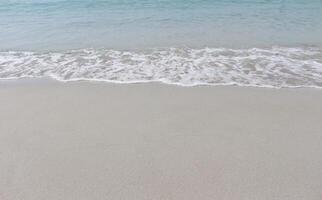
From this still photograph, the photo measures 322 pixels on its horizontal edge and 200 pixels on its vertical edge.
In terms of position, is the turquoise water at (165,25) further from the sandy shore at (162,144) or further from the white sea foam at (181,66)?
the sandy shore at (162,144)

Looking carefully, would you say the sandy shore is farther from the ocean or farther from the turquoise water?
the turquoise water

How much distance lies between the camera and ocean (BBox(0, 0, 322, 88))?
18.6 ft

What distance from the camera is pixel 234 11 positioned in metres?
12.2

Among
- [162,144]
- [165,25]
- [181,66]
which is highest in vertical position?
[165,25]

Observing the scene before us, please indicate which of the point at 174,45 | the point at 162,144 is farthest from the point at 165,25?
the point at 162,144

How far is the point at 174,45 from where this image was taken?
7754 millimetres

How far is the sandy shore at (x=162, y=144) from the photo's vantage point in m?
2.76

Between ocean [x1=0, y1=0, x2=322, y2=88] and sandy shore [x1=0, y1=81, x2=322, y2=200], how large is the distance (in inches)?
31.1

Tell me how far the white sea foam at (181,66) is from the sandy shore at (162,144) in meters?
0.48

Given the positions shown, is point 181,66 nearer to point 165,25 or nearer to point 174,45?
point 174,45

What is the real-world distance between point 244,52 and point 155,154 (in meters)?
4.48

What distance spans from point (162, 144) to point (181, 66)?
2995 mm

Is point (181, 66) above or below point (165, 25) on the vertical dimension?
below

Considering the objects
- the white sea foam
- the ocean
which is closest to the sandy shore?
the white sea foam
